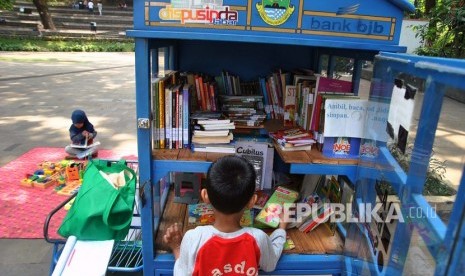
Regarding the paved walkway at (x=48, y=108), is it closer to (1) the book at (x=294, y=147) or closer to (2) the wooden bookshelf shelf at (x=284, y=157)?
(2) the wooden bookshelf shelf at (x=284, y=157)

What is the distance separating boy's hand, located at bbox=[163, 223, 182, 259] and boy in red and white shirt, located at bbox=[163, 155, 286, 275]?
43 centimetres

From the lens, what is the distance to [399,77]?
5.11 feet

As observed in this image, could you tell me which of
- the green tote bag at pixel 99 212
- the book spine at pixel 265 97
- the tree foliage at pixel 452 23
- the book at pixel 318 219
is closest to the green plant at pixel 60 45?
the tree foliage at pixel 452 23

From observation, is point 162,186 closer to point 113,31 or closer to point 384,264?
point 384,264

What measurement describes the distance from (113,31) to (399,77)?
29.0 m

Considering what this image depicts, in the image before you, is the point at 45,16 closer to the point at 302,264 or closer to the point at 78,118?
the point at 78,118

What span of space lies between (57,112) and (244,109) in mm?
6516

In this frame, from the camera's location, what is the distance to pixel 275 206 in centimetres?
251

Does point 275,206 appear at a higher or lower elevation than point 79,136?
higher

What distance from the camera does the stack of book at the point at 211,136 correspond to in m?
2.27

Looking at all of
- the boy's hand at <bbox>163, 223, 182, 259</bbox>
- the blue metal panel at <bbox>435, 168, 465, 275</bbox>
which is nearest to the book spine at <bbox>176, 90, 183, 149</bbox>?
the boy's hand at <bbox>163, 223, 182, 259</bbox>

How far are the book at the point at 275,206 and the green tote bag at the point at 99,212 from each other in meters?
0.92

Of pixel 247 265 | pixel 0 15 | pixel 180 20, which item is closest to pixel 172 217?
pixel 247 265

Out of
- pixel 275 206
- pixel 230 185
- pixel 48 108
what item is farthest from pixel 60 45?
pixel 230 185
